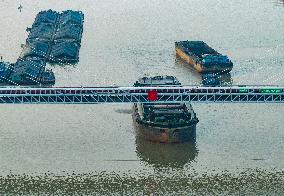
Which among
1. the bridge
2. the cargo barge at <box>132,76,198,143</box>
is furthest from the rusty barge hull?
the bridge

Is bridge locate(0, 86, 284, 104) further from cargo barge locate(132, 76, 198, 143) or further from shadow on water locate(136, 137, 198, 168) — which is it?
shadow on water locate(136, 137, 198, 168)

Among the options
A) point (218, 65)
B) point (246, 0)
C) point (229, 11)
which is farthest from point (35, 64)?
point (246, 0)

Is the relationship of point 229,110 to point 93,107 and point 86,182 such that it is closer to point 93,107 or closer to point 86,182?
point 93,107

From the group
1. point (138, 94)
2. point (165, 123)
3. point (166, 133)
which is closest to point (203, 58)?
point (165, 123)

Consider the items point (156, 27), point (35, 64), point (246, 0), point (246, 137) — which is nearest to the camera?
point (246, 137)

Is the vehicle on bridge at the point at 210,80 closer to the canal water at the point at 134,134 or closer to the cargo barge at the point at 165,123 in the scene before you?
the canal water at the point at 134,134

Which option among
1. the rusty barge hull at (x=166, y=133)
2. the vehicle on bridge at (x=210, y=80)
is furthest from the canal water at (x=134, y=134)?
the vehicle on bridge at (x=210, y=80)
